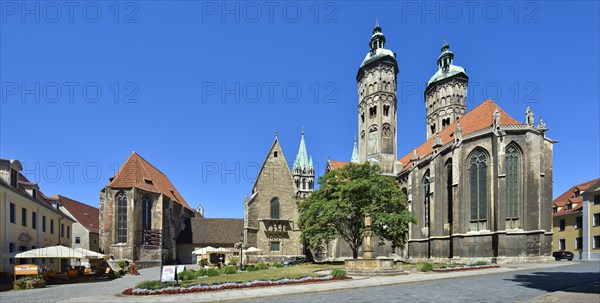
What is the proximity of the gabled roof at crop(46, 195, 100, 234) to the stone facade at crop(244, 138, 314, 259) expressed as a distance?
22147 millimetres

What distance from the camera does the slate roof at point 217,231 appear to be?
57.7 meters

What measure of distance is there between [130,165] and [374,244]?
3388 cm

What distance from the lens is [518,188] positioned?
119 ft

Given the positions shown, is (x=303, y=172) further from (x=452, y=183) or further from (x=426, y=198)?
(x=452, y=183)

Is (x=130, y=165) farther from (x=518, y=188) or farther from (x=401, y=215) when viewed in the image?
(x=518, y=188)

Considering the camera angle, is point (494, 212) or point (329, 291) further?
point (494, 212)

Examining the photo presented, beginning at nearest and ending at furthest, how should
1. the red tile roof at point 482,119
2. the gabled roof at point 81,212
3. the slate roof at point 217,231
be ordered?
the red tile roof at point 482,119, the gabled roof at point 81,212, the slate roof at point 217,231

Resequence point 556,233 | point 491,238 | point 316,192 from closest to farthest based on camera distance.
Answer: point 491,238 < point 316,192 < point 556,233

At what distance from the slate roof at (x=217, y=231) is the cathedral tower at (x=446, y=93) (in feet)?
123

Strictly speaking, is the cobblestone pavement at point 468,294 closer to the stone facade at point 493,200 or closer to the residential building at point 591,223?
the stone facade at point 493,200

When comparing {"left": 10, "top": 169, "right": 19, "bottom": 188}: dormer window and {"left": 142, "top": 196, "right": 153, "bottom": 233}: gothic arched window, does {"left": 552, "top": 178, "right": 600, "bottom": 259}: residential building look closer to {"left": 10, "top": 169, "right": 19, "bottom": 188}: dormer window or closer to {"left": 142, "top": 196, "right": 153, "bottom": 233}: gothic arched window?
{"left": 142, "top": 196, "right": 153, "bottom": 233}: gothic arched window

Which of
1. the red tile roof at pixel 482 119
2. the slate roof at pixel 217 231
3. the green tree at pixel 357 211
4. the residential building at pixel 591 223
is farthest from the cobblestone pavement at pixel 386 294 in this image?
the residential building at pixel 591 223

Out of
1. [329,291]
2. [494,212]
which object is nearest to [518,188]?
[494,212]

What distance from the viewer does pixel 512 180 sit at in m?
36.6
